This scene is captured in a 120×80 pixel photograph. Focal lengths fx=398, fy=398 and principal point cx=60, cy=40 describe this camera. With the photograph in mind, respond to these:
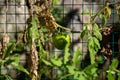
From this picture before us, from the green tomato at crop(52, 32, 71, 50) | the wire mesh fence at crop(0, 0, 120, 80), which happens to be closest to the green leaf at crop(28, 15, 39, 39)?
the green tomato at crop(52, 32, 71, 50)

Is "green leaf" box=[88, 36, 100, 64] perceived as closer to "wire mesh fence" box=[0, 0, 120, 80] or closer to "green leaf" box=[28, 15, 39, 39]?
"green leaf" box=[28, 15, 39, 39]

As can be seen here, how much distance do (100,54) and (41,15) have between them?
3.77 feet

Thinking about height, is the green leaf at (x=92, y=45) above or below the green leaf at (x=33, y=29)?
below

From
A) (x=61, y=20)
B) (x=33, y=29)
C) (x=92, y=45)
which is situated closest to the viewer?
(x=33, y=29)

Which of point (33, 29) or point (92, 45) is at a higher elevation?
point (33, 29)

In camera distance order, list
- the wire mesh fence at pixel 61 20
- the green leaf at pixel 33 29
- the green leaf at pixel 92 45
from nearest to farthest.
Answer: the green leaf at pixel 33 29
the green leaf at pixel 92 45
the wire mesh fence at pixel 61 20

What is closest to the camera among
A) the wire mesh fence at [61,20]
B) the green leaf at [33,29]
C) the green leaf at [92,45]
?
the green leaf at [33,29]

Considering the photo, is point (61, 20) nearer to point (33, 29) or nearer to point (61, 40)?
point (61, 40)

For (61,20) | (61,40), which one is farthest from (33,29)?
(61,20)

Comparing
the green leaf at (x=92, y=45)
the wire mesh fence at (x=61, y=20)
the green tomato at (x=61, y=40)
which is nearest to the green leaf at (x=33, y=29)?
the green tomato at (x=61, y=40)

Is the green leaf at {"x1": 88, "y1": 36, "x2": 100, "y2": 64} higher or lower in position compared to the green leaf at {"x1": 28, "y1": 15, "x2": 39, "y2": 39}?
lower

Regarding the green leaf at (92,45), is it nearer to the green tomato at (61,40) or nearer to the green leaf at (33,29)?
the green tomato at (61,40)

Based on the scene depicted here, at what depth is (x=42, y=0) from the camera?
2.72 meters

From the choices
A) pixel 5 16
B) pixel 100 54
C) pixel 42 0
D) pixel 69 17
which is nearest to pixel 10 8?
pixel 5 16
